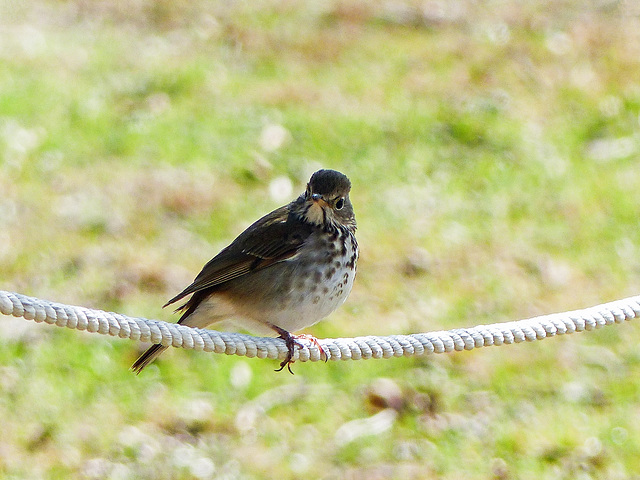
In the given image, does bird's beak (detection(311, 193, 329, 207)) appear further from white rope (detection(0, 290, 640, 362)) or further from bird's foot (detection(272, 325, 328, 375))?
white rope (detection(0, 290, 640, 362))

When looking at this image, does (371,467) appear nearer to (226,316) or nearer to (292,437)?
(292,437)

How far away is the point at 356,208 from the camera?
7867 mm

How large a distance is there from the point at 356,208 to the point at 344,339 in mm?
4115

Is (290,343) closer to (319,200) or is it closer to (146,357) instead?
(146,357)

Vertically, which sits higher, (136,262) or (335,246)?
(335,246)

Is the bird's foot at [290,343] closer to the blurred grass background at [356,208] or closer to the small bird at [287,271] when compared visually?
the small bird at [287,271]

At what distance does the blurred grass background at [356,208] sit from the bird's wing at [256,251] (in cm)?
142

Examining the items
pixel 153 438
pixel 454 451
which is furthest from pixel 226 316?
pixel 454 451

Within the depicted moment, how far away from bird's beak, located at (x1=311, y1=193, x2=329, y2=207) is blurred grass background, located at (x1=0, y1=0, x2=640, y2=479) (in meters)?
1.71

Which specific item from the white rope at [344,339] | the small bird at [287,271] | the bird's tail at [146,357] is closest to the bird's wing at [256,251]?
the small bird at [287,271]

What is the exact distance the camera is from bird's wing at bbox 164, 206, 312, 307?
15.3 ft

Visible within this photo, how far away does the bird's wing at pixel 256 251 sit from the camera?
465 centimetres

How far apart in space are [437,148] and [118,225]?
2808 mm

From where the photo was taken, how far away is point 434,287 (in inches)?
282
